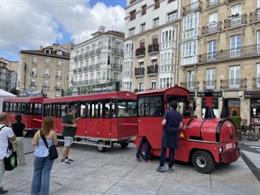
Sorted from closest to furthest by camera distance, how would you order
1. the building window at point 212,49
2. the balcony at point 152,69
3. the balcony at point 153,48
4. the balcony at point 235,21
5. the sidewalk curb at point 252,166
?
the sidewalk curb at point 252,166 → the balcony at point 235,21 → the building window at point 212,49 → the balcony at point 152,69 → the balcony at point 153,48

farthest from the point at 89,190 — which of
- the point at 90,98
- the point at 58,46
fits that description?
the point at 58,46

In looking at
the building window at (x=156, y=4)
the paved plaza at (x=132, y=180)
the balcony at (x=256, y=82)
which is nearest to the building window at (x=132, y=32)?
the building window at (x=156, y=4)

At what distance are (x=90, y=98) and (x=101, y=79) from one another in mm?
43765

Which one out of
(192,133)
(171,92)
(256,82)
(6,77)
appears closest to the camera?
(192,133)

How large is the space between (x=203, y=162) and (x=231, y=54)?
2407 centimetres

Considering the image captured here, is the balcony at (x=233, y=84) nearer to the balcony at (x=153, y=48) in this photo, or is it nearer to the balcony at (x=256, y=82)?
the balcony at (x=256, y=82)

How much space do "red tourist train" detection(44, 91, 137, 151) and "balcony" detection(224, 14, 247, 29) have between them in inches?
825

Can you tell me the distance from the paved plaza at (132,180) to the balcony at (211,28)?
24.5 m

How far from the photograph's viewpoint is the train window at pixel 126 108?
1305cm

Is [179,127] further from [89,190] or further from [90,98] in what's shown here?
[90,98]

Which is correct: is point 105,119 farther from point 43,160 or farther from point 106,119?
point 43,160

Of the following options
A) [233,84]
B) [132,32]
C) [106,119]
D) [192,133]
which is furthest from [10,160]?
[132,32]

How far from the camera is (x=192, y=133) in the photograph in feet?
29.9

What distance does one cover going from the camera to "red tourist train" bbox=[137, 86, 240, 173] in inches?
341
